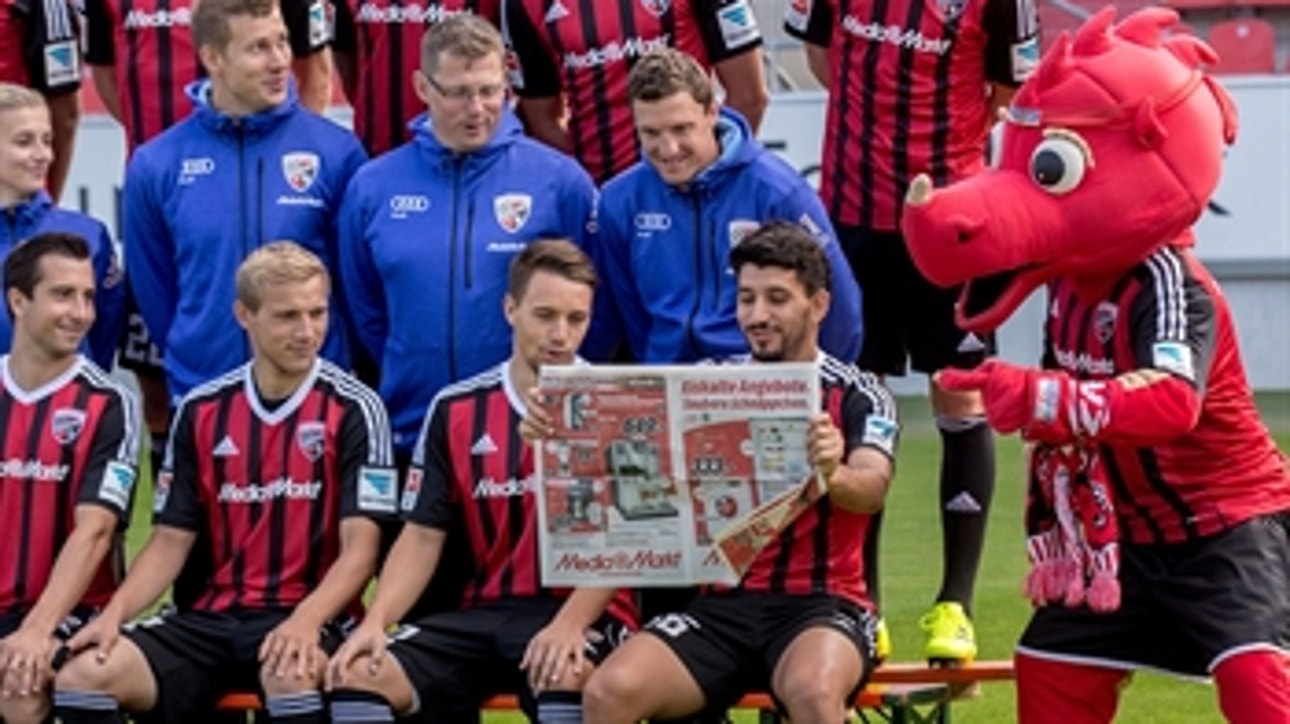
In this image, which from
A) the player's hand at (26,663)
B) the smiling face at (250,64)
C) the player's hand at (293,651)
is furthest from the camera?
the smiling face at (250,64)

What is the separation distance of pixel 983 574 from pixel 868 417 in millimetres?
3958

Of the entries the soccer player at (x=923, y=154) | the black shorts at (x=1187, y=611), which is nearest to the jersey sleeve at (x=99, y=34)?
the soccer player at (x=923, y=154)

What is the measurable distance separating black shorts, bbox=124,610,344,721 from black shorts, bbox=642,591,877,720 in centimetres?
83

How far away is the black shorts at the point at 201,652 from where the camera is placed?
6.07 meters

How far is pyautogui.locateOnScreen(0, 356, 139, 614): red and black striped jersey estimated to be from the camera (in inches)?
251

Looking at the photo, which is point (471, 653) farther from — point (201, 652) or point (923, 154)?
point (923, 154)

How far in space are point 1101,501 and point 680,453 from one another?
0.90 m

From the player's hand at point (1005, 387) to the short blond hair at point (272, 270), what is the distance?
1.67 m

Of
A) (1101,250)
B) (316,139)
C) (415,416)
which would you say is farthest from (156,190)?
(1101,250)

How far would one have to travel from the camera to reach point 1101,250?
545 centimetres

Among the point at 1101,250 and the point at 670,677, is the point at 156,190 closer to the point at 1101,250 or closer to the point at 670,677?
the point at 670,677

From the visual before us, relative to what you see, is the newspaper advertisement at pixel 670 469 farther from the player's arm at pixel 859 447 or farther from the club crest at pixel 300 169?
the club crest at pixel 300 169

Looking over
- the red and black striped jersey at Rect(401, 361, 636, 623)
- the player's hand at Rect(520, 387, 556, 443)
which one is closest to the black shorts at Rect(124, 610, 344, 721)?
the red and black striped jersey at Rect(401, 361, 636, 623)

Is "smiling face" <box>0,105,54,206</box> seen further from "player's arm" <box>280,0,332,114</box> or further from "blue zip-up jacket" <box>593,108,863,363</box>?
"blue zip-up jacket" <box>593,108,863,363</box>
